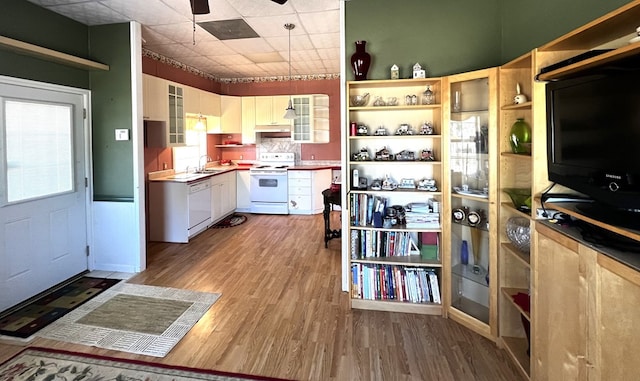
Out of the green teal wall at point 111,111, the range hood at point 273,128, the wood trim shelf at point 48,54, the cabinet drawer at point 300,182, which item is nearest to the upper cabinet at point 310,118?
the range hood at point 273,128

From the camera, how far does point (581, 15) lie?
1.90 metres

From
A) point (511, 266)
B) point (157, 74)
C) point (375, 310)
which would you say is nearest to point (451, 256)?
point (511, 266)

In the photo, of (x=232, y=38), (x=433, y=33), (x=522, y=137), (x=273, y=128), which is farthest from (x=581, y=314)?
(x=273, y=128)

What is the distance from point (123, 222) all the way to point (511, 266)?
383 cm

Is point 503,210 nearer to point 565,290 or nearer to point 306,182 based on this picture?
point 565,290

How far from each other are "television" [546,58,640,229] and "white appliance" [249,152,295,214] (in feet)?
17.8

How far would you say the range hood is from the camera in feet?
23.1

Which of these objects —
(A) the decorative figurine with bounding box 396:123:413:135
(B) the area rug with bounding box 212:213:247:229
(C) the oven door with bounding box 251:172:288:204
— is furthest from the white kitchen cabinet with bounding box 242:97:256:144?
(A) the decorative figurine with bounding box 396:123:413:135

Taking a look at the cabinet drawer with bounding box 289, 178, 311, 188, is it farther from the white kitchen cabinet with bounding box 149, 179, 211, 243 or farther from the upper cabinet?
the white kitchen cabinet with bounding box 149, 179, 211, 243

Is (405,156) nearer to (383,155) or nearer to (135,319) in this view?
(383,155)

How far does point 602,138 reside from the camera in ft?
4.66

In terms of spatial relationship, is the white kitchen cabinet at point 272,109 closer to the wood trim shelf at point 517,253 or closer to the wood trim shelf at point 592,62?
the wood trim shelf at point 517,253

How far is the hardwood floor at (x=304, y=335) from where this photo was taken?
7.42ft

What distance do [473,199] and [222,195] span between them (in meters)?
4.78
